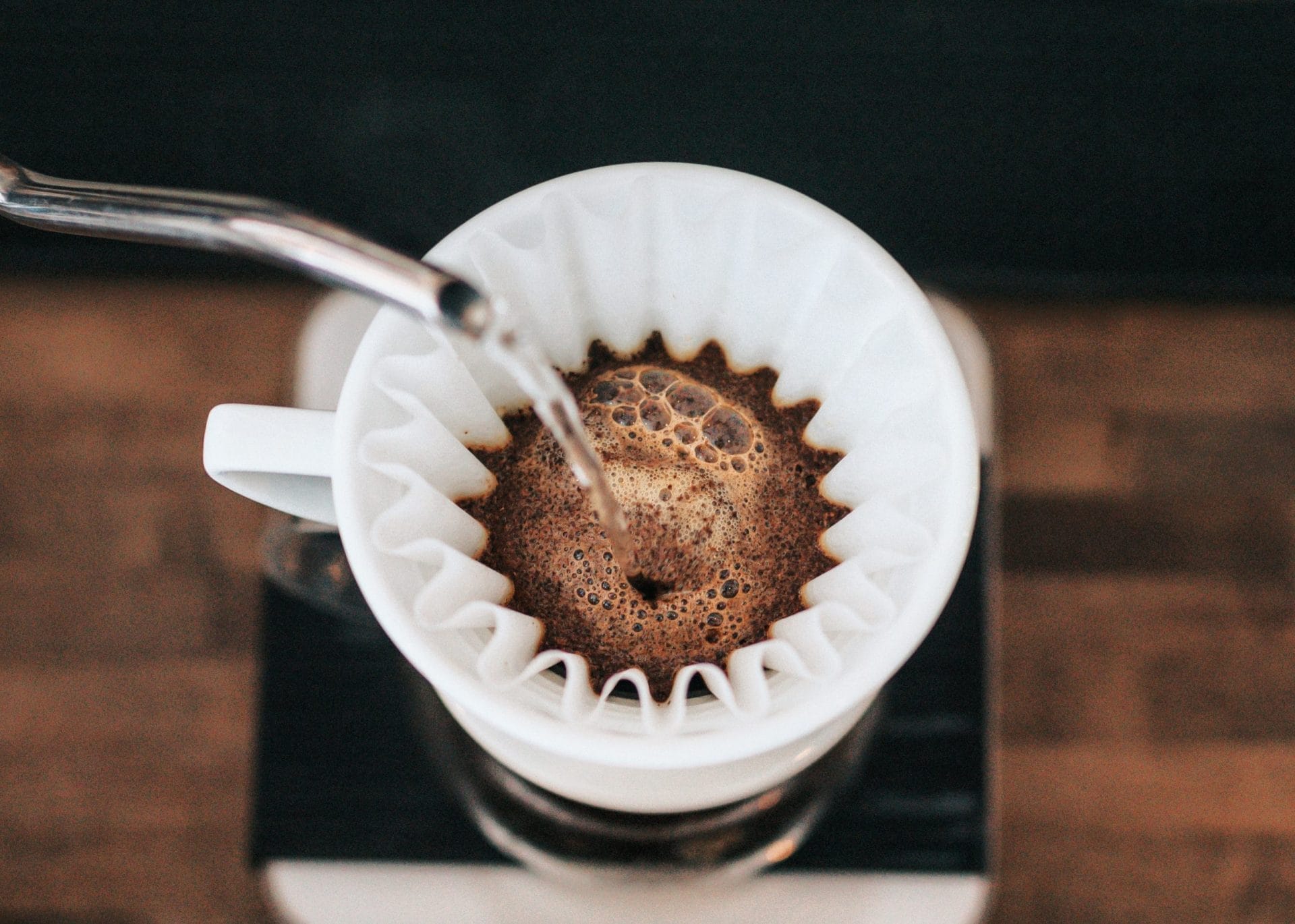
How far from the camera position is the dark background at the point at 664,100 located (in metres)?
0.78

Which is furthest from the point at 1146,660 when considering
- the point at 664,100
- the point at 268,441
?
the point at 268,441

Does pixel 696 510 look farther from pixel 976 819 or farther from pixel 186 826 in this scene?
pixel 186 826

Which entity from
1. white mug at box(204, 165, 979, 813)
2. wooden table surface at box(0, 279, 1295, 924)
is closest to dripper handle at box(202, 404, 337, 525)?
white mug at box(204, 165, 979, 813)

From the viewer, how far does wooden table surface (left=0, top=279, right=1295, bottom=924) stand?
88cm

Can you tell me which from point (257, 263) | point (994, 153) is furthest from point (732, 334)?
point (257, 263)

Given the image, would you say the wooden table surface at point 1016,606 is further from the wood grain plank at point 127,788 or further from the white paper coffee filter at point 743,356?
the white paper coffee filter at point 743,356

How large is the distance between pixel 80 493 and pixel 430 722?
471mm

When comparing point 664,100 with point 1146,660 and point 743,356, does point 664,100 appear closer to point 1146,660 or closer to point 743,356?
point 743,356

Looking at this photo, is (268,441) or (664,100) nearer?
(268,441)

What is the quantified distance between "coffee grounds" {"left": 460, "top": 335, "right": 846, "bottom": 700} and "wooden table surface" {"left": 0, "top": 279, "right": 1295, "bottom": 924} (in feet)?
1.71

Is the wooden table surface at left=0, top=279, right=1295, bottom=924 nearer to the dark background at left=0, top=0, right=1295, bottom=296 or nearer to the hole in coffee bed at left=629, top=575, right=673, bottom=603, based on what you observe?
the dark background at left=0, top=0, right=1295, bottom=296

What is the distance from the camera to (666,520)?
1.45 feet

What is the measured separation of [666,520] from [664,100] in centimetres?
44

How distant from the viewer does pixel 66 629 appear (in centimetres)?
92
